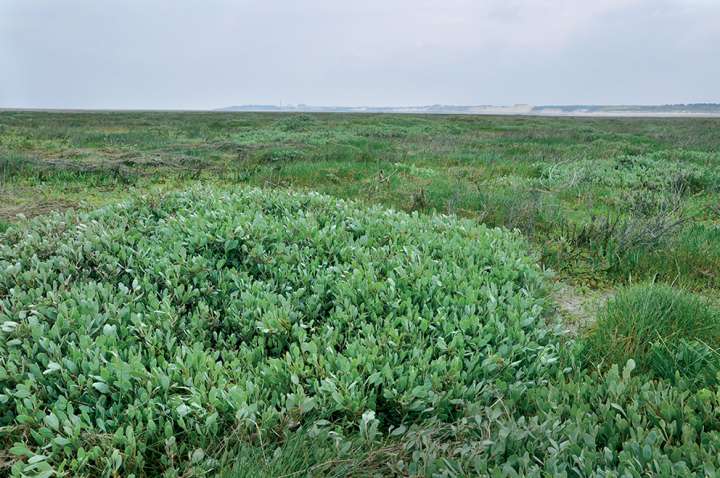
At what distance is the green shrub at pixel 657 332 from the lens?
355cm

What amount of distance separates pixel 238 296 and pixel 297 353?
125 cm

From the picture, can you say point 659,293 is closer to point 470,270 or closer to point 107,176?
point 470,270

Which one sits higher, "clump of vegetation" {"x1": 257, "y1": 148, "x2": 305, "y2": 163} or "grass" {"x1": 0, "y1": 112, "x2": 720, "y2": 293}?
"clump of vegetation" {"x1": 257, "y1": 148, "x2": 305, "y2": 163}

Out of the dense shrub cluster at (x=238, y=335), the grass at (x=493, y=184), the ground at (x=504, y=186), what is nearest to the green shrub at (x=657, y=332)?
the dense shrub cluster at (x=238, y=335)

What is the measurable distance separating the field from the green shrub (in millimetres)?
20

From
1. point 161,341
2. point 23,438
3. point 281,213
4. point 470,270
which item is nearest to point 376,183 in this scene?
point 281,213

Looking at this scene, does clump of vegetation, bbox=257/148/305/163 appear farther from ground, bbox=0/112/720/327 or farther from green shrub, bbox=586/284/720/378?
green shrub, bbox=586/284/720/378

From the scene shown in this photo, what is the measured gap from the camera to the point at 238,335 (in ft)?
11.8

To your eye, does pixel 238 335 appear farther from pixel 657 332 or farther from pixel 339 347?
pixel 657 332

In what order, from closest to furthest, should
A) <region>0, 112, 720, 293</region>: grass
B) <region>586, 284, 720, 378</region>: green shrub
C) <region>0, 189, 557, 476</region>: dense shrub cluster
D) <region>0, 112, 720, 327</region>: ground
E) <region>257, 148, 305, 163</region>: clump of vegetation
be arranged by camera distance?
<region>0, 189, 557, 476</region>: dense shrub cluster
<region>586, 284, 720, 378</region>: green shrub
<region>0, 112, 720, 327</region>: ground
<region>0, 112, 720, 293</region>: grass
<region>257, 148, 305, 163</region>: clump of vegetation

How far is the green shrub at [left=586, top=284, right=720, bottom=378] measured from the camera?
3547mm

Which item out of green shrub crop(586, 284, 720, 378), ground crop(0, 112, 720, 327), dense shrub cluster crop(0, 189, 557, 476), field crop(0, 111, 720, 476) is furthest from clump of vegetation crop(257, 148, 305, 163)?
green shrub crop(586, 284, 720, 378)

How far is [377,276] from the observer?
4371 millimetres

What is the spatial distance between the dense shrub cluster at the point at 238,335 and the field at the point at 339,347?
0.02 m
